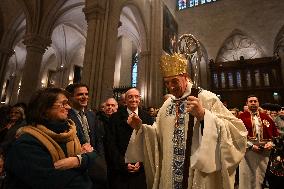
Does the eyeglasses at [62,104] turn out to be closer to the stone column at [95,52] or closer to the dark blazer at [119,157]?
the dark blazer at [119,157]

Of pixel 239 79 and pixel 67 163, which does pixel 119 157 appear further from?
pixel 239 79

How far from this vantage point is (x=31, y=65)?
1112 centimetres

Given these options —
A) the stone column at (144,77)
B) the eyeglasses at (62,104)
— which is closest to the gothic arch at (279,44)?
the stone column at (144,77)

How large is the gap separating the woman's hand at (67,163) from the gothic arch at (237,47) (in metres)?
17.5

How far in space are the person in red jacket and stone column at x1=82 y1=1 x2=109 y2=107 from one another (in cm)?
492

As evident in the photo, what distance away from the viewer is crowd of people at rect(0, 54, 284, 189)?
4.63 feet

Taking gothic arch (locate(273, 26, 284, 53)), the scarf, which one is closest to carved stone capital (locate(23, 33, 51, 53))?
the scarf

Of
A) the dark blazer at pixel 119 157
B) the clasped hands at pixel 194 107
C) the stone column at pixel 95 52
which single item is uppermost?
the stone column at pixel 95 52

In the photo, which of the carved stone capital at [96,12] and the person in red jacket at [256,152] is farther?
the carved stone capital at [96,12]

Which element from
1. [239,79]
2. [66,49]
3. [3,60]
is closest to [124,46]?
[66,49]

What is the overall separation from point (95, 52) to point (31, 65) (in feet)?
15.0

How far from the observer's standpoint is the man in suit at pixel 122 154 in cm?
270

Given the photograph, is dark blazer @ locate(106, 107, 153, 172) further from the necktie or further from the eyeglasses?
the eyeglasses

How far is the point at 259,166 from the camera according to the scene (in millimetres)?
4133
